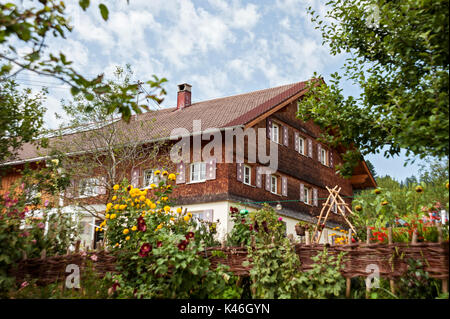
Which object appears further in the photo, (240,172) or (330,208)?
(240,172)

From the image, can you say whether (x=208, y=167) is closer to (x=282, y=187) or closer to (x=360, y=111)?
(x=282, y=187)

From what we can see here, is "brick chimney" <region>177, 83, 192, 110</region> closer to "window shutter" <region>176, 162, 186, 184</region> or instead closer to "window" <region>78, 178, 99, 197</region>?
"window shutter" <region>176, 162, 186, 184</region>

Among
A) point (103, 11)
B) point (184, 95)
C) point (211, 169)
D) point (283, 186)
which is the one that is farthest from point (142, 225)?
point (184, 95)

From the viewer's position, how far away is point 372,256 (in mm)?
5734

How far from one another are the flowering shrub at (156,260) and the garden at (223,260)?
0.01 m

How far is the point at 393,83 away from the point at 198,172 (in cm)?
1230

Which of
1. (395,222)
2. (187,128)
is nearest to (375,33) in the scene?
(395,222)

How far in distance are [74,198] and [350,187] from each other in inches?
626

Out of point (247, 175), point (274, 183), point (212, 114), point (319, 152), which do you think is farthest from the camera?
point (319, 152)

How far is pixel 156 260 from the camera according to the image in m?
6.08

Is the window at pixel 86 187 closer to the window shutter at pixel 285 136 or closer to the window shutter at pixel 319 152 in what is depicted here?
the window shutter at pixel 285 136

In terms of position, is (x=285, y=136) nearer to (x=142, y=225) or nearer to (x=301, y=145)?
(x=301, y=145)

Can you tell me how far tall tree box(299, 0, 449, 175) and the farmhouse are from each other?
8.08 m
